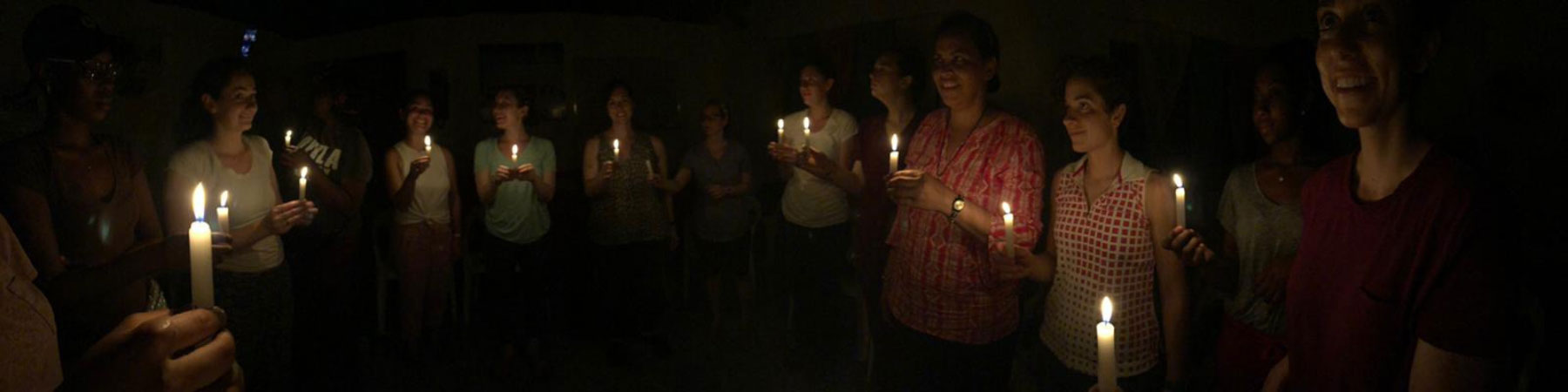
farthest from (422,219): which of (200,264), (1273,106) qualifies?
(1273,106)

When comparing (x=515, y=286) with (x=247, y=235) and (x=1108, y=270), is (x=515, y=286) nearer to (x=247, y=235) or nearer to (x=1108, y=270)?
(x=247, y=235)

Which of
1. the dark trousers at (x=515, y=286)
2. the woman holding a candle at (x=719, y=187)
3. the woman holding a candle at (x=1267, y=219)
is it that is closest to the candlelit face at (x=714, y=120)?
the woman holding a candle at (x=719, y=187)

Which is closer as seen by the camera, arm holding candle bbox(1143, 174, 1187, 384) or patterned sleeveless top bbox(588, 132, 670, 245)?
arm holding candle bbox(1143, 174, 1187, 384)

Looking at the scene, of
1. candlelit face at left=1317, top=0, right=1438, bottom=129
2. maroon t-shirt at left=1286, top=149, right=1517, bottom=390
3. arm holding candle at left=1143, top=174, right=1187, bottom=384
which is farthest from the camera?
arm holding candle at left=1143, top=174, right=1187, bottom=384

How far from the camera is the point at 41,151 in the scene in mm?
2061

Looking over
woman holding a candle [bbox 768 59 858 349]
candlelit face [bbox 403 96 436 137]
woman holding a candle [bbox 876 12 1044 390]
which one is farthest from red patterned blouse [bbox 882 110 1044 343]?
candlelit face [bbox 403 96 436 137]

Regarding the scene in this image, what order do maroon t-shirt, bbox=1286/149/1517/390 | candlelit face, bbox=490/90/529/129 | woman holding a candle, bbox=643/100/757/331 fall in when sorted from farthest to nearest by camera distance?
woman holding a candle, bbox=643/100/757/331
candlelit face, bbox=490/90/529/129
maroon t-shirt, bbox=1286/149/1517/390

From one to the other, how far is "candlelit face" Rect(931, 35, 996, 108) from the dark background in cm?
35

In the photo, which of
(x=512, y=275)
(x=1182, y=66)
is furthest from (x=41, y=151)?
(x=1182, y=66)

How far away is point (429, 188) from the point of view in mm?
3830

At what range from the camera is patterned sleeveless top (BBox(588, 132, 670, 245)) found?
13.1 ft

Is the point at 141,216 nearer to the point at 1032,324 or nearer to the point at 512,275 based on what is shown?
Result: the point at 512,275

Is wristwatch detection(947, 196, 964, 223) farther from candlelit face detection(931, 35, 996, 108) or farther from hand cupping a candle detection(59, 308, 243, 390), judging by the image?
hand cupping a candle detection(59, 308, 243, 390)

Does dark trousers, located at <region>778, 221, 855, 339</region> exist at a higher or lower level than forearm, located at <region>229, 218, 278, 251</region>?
lower
